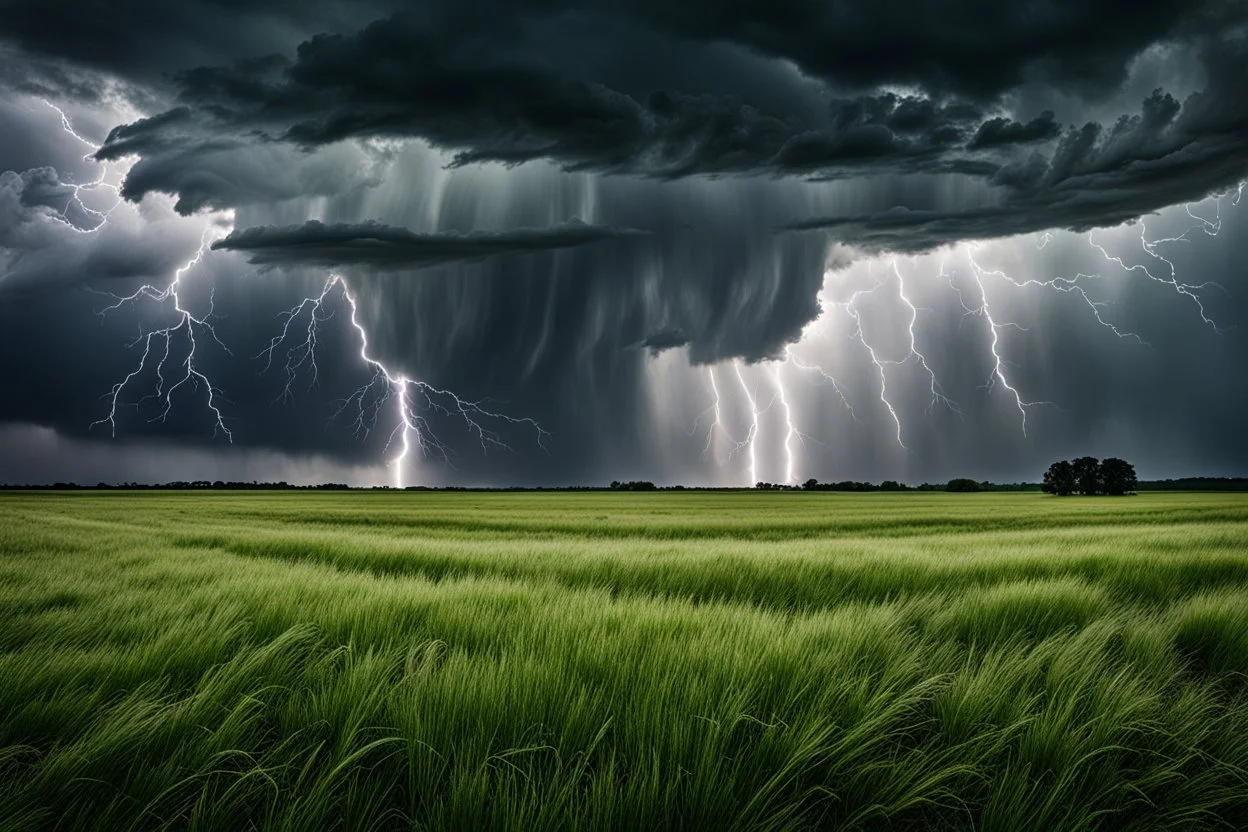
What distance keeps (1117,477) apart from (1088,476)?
3.60 metres

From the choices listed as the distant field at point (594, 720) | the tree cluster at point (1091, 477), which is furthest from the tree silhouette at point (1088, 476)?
the distant field at point (594, 720)

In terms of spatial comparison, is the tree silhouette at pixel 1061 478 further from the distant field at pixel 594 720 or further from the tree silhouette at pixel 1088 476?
the distant field at pixel 594 720

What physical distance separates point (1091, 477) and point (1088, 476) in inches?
15.3

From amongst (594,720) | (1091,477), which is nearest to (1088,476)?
(1091,477)

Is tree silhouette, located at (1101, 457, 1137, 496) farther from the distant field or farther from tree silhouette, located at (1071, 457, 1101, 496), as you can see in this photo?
the distant field

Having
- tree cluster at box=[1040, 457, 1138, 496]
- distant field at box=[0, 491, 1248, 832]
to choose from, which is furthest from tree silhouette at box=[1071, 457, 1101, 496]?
distant field at box=[0, 491, 1248, 832]

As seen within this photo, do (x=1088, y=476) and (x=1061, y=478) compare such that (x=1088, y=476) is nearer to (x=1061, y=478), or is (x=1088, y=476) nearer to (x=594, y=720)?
(x=1061, y=478)

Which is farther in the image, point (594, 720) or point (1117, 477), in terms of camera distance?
point (1117, 477)

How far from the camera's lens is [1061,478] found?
9906cm

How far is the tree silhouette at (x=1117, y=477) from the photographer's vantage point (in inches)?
3666

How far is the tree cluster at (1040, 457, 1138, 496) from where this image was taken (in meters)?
93.5

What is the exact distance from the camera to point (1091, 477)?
9612cm

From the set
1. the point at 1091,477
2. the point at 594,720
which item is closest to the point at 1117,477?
the point at 1091,477

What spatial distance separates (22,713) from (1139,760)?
11.6ft
